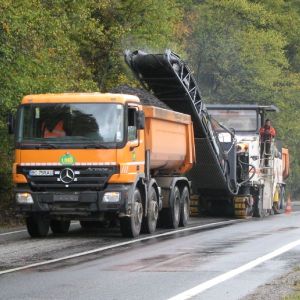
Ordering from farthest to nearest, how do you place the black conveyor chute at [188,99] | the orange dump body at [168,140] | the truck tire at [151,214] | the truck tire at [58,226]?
1. the black conveyor chute at [188,99]
2. the truck tire at [58,226]
3. the truck tire at [151,214]
4. the orange dump body at [168,140]

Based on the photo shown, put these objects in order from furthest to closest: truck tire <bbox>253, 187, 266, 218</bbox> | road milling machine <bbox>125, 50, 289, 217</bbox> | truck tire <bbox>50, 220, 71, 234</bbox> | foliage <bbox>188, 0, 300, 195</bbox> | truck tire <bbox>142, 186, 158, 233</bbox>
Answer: foliage <bbox>188, 0, 300, 195</bbox> → truck tire <bbox>253, 187, 266, 218</bbox> → road milling machine <bbox>125, 50, 289, 217</bbox> → truck tire <bbox>50, 220, 71, 234</bbox> → truck tire <bbox>142, 186, 158, 233</bbox>

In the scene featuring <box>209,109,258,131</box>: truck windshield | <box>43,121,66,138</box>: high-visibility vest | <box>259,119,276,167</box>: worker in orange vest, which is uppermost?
<box>209,109,258,131</box>: truck windshield

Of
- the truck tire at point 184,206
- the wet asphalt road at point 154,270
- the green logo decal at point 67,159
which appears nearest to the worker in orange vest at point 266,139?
the truck tire at point 184,206

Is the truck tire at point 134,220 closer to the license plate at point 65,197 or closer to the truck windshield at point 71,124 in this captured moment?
the license plate at point 65,197

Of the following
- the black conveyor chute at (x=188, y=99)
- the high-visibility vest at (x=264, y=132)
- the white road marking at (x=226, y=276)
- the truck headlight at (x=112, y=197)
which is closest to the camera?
the white road marking at (x=226, y=276)

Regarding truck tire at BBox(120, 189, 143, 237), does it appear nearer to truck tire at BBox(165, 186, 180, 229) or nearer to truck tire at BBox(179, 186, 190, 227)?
truck tire at BBox(165, 186, 180, 229)

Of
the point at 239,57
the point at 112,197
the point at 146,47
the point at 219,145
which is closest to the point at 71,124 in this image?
the point at 112,197

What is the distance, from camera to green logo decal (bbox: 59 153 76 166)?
57.2 ft

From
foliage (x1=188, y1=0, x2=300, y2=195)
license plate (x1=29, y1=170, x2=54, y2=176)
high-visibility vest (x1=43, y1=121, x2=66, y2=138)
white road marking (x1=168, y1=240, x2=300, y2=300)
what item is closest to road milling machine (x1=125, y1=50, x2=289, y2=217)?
high-visibility vest (x1=43, y1=121, x2=66, y2=138)

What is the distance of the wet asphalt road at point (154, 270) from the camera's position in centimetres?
1020

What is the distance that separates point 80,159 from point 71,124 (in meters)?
0.80

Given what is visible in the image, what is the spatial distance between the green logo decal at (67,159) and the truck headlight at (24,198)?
3.21ft

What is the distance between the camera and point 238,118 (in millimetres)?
29547

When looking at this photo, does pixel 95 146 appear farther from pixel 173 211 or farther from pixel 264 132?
pixel 264 132
